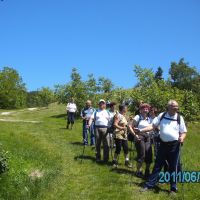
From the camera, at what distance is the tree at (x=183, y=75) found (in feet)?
321

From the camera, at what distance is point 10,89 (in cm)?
8362

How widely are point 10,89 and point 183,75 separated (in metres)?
43.7

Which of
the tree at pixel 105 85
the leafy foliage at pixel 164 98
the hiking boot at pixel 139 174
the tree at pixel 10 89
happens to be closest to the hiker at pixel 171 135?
the hiking boot at pixel 139 174

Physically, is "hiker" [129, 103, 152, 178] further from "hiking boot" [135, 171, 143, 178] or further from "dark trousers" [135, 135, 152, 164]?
"hiking boot" [135, 171, 143, 178]

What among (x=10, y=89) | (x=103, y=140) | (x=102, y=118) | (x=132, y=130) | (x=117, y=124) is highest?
(x=10, y=89)

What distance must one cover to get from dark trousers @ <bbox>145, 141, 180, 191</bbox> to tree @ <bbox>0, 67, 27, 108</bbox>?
73.8 m

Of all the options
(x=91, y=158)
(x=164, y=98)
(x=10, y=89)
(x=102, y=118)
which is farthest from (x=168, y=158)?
(x=10, y=89)

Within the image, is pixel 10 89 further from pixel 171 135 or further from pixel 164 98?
pixel 171 135

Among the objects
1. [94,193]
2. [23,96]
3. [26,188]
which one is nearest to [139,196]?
[94,193]

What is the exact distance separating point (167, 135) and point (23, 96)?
79.4 m

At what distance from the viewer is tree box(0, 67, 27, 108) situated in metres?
82.6

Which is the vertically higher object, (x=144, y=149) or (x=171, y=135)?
(x=171, y=135)

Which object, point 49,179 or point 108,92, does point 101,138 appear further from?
point 108,92

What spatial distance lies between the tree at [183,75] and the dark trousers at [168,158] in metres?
86.4
